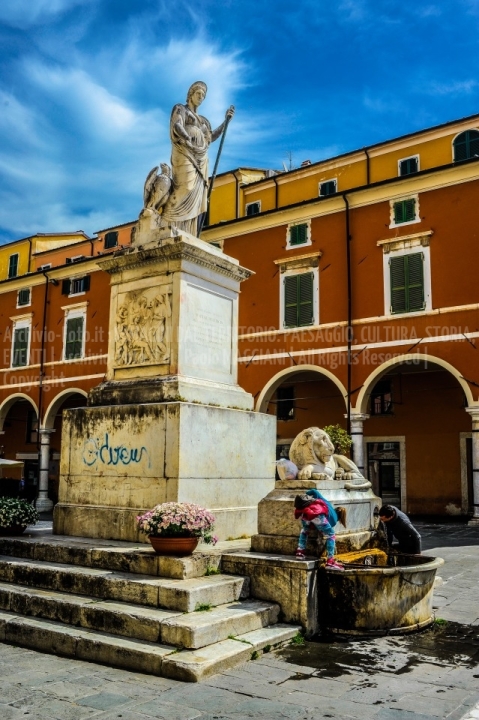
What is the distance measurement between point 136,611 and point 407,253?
56.2 ft

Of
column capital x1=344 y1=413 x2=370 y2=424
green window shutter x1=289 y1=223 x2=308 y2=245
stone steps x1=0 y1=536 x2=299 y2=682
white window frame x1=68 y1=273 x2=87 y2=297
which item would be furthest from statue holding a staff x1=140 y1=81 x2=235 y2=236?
white window frame x1=68 y1=273 x2=87 y2=297

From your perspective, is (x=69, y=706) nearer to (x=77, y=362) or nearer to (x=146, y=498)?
Result: (x=146, y=498)

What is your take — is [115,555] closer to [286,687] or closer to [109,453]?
[109,453]

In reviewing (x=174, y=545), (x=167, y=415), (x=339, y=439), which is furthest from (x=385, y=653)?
(x=339, y=439)

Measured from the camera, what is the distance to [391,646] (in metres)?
5.40

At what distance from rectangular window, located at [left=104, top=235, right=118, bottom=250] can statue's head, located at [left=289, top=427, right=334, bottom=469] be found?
28156 mm

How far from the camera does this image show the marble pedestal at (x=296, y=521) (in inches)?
250

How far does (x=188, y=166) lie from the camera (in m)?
8.45

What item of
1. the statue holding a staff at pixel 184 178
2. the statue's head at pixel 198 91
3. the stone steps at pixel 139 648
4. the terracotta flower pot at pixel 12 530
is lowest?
the stone steps at pixel 139 648

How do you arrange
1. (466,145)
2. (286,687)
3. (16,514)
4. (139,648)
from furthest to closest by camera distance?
(466,145), (16,514), (139,648), (286,687)

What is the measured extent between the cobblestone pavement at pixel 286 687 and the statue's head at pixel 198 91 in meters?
6.62

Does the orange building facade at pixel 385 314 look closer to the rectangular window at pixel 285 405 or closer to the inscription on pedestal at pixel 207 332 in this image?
the rectangular window at pixel 285 405

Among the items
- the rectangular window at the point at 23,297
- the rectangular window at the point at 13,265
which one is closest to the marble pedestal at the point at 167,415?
the rectangular window at the point at 23,297

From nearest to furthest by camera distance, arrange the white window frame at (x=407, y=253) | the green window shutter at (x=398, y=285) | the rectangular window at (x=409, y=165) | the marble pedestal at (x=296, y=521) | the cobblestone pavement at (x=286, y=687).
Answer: the cobblestone pavement at (x=286, y=687)
the marble pedestal at (x=296, y=521)
the white window frame at (x=407, y=253)
the green window shutter at (x=398, y=285)
the rectangular window at (x=409, y=165)
